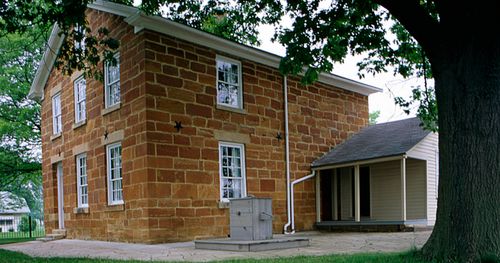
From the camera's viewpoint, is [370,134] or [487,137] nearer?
[487,137]

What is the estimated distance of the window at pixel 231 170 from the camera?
1362 centimetres

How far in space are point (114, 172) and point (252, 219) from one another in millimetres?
5113

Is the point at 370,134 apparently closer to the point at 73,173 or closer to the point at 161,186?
the point at 161,186

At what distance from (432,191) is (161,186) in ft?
29.3

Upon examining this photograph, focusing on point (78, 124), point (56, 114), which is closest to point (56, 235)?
point (78, 124)

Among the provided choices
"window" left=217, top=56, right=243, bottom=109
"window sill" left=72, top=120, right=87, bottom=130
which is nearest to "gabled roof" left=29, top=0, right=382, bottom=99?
"window" left=217, top=56, right=243, bottom=109

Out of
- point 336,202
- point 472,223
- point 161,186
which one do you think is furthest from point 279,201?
point 472,223

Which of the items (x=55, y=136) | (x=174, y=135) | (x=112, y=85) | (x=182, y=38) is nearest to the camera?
(x=174, y=135)

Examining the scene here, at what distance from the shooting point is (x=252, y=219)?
1001cm

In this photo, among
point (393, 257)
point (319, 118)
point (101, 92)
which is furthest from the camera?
point (319, 118)

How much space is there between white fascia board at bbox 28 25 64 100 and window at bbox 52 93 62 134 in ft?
3.81

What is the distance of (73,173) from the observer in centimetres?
1557

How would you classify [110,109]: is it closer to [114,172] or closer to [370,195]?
[114,172]

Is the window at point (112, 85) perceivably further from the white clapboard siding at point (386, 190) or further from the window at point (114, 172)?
the white clapboard siding at point (386, 190)
